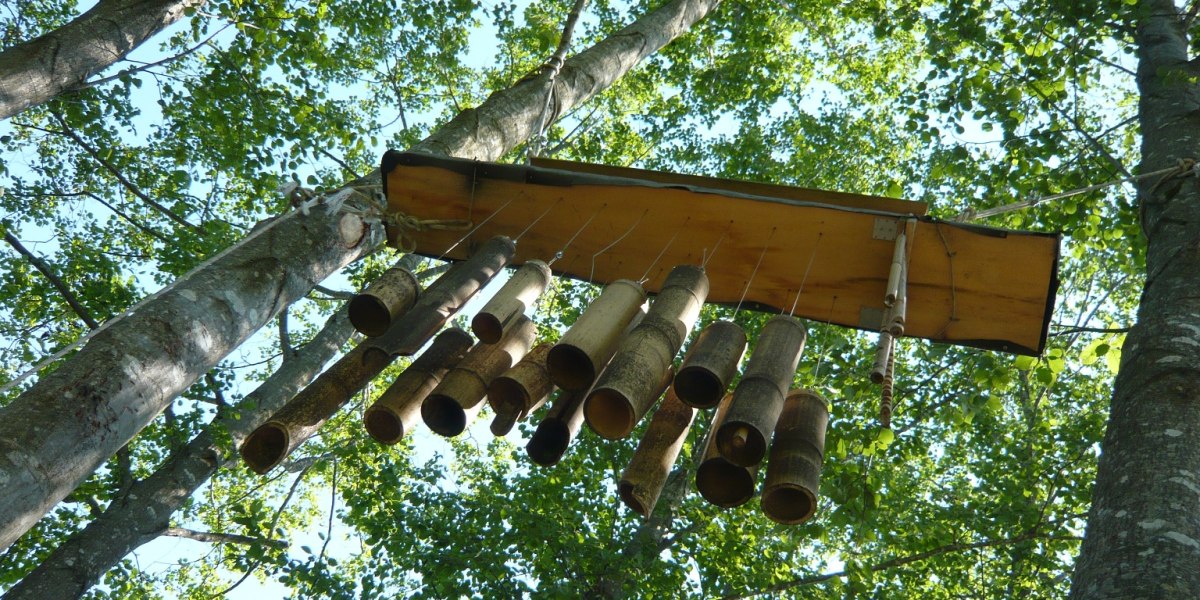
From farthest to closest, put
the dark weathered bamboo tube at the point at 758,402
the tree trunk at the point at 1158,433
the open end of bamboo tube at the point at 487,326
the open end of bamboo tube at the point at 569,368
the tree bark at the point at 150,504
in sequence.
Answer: the tree bark at the point at 150,504 → the open end of bamboo tube at the point at 487,326 → the open end of bamboo tube at the point at 569,368 → the dark weathered bamboo tube at the point at 758,402 → the tree trunk at the point at 1158,433

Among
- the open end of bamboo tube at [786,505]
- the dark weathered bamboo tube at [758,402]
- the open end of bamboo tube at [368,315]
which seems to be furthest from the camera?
the open end of bamboo tube at [368,315]

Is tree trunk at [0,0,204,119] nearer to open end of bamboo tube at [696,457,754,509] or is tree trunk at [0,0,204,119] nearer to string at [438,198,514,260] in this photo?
string at [438,198,514,260]

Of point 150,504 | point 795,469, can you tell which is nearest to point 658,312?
point 795,469

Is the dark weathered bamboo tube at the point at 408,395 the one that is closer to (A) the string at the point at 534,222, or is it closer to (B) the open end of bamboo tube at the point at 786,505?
(A) the string at the point at 534,222

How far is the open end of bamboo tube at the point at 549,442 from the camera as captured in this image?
266cm

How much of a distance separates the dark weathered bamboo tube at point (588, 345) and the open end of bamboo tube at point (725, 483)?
0.42 m

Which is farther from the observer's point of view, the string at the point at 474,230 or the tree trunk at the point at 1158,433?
the string at the point at 474,230

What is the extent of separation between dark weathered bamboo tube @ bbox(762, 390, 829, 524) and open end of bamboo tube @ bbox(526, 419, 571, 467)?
60 cm

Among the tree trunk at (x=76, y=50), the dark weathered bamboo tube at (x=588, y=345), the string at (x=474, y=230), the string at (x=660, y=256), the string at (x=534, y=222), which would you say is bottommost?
the dark weathered bamboo tube at (x=588, y=345)

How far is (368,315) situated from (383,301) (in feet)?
0.35

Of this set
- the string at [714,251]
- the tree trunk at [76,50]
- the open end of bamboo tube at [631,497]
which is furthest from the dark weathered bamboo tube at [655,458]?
the tree trunk at [76,50]

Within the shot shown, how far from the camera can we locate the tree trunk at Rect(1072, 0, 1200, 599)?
219 cm

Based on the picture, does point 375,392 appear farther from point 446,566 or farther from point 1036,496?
point 1036,496

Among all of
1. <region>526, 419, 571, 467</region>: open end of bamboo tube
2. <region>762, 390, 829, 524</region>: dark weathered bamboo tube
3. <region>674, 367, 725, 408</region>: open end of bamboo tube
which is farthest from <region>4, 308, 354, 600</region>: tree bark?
<region>762, 390, 829, 524</region>: dark weathered bamboo tube
